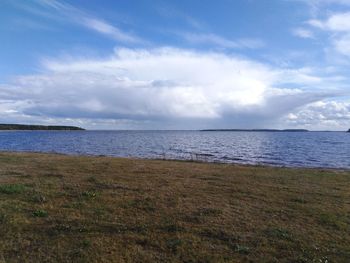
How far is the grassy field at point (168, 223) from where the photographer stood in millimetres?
7453

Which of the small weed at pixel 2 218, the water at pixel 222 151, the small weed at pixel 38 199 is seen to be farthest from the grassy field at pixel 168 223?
the water at pixel 222 151

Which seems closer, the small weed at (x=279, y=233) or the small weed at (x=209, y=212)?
the small weed at (x=279, y=233)

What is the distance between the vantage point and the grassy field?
7453 mm

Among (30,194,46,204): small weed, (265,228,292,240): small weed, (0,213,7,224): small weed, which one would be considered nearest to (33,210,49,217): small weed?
(0,213,7,224): small weed

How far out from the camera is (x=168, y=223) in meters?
9.66

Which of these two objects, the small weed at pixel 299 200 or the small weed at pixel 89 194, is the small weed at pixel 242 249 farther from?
the small weed at pixel 89 194

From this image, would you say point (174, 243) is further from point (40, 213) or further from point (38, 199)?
point (38, 199)

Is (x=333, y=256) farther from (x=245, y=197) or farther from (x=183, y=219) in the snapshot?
(x=245, y=197)

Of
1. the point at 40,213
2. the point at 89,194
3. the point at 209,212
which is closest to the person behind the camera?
the point at 40,213

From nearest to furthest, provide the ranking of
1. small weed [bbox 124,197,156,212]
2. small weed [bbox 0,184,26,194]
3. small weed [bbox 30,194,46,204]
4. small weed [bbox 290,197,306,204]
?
small weed [bbox 124,197,156,212]
small weed [bbox 30,194,46,204]
small weed [bbox 0,184,26,194]
small weed [bbox 290,197,306,204]

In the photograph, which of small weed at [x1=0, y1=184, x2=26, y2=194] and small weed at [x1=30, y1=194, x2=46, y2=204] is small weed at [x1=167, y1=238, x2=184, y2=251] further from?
small weed at [x1=0, y1=184, x2=26, y2=194]

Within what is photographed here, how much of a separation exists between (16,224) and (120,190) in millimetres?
5911

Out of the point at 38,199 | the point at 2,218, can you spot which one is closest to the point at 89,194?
the point at 38,199

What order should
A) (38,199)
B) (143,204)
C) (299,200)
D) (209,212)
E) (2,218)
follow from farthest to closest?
(299,200)
(38,199)
(143,204)
(209,212)
(2,218)
